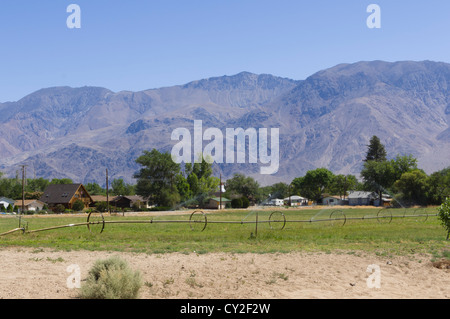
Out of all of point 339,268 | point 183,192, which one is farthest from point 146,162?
point 339,268

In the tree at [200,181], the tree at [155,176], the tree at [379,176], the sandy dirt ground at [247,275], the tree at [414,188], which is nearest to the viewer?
the sandy dirt ground at [247,275]

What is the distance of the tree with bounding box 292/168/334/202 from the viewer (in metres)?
164

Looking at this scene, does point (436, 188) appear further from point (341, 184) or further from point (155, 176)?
point (341, 184)

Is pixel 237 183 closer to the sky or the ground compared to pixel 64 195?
closer to the sky

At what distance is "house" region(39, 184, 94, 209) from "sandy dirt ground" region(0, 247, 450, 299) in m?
100

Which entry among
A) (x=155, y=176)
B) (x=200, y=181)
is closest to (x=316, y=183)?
(x=200, y=181)

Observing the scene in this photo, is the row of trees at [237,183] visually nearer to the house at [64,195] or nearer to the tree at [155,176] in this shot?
the tree at [155,176]

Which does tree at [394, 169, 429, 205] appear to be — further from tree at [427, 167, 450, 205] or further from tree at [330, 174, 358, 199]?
tree at [330, 174, 358, 199]

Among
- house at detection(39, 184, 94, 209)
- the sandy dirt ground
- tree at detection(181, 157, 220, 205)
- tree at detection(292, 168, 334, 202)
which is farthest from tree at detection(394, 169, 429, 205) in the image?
the sandy dirt ground

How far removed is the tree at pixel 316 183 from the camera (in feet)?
539

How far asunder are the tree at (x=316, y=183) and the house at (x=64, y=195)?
8181 cm

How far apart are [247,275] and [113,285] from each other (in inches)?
176

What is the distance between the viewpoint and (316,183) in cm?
16638

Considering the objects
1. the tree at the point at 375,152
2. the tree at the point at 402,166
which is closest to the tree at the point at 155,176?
the tree at the point at 402,166
